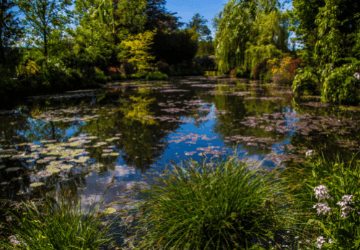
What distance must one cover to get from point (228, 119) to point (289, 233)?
17.3ft

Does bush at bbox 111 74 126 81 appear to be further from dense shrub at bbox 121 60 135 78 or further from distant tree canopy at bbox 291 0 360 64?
distant tree canopy at bbox 291 0 360 64

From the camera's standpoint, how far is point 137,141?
5117mm

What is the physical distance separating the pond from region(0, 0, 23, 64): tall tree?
6.88 metres

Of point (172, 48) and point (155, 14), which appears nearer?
point (172, 48)

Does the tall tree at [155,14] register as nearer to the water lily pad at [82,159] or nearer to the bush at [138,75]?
the bush at [138,75]

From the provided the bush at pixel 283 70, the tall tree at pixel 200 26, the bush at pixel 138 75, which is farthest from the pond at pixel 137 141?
the tall tree at pixel 200 26

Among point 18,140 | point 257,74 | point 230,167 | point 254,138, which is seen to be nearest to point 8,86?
point 18,140

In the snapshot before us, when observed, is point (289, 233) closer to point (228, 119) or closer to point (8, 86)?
point (228, 119)

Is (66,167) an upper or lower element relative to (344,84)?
lower

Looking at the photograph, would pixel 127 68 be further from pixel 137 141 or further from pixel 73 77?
pixel 137 141

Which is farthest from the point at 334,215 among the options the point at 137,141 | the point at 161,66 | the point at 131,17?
the point at 131,17

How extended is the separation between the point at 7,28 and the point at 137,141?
13093 mm

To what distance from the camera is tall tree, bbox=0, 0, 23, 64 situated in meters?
12.6

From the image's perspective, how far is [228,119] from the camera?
23.3ft
